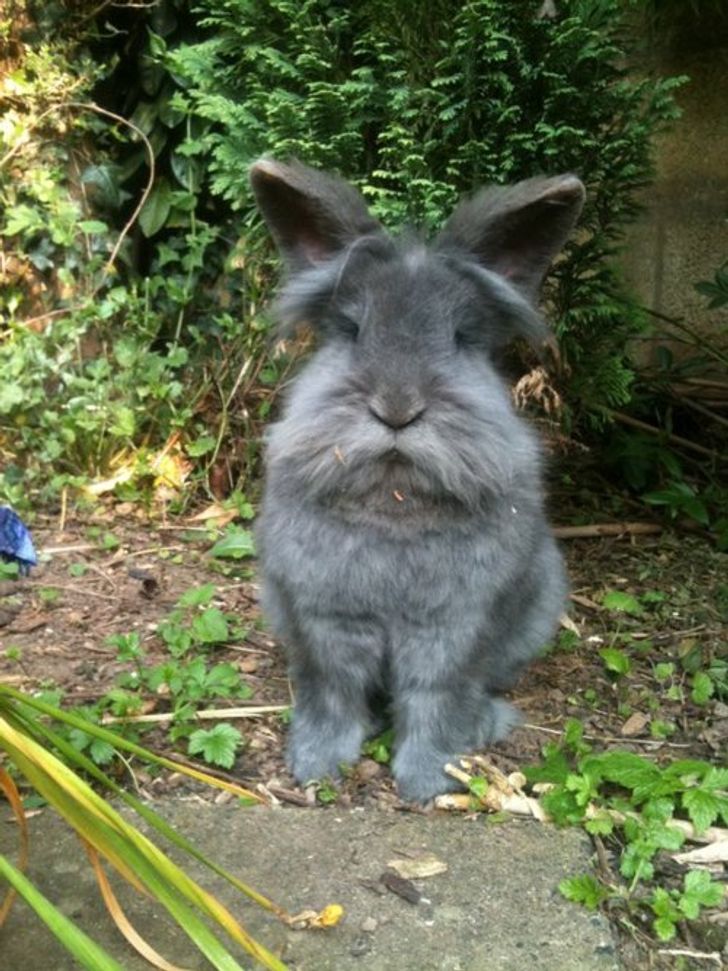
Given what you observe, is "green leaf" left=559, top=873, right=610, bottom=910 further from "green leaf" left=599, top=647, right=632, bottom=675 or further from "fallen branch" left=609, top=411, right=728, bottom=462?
"fallen branch" left=609, top=411, right=728, bottom=462

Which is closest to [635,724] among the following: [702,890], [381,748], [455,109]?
[381,748]

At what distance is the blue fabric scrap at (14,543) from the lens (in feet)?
13.2

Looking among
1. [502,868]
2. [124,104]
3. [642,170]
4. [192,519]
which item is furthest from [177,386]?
[502,868]

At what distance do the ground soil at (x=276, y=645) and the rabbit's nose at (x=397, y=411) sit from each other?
952 mm

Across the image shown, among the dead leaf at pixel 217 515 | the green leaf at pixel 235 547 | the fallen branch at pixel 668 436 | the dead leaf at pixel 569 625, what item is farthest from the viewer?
the fallen branch at pixel 668 436

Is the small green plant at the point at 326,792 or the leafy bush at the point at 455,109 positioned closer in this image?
the small green plant at the point at 326,792

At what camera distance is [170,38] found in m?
5.04

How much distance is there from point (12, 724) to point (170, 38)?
3.98m

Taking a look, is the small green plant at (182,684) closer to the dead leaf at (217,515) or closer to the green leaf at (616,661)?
the dead leaf at (217,515)

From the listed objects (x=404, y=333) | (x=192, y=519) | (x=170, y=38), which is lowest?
(x=192, y=519)

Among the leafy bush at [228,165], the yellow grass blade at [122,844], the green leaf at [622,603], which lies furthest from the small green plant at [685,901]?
the leafy bush at [228,165]

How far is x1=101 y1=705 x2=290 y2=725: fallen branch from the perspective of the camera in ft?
9.51

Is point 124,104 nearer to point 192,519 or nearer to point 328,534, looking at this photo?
point 192,519

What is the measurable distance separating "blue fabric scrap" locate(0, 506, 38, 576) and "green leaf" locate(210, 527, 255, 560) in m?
0.68
